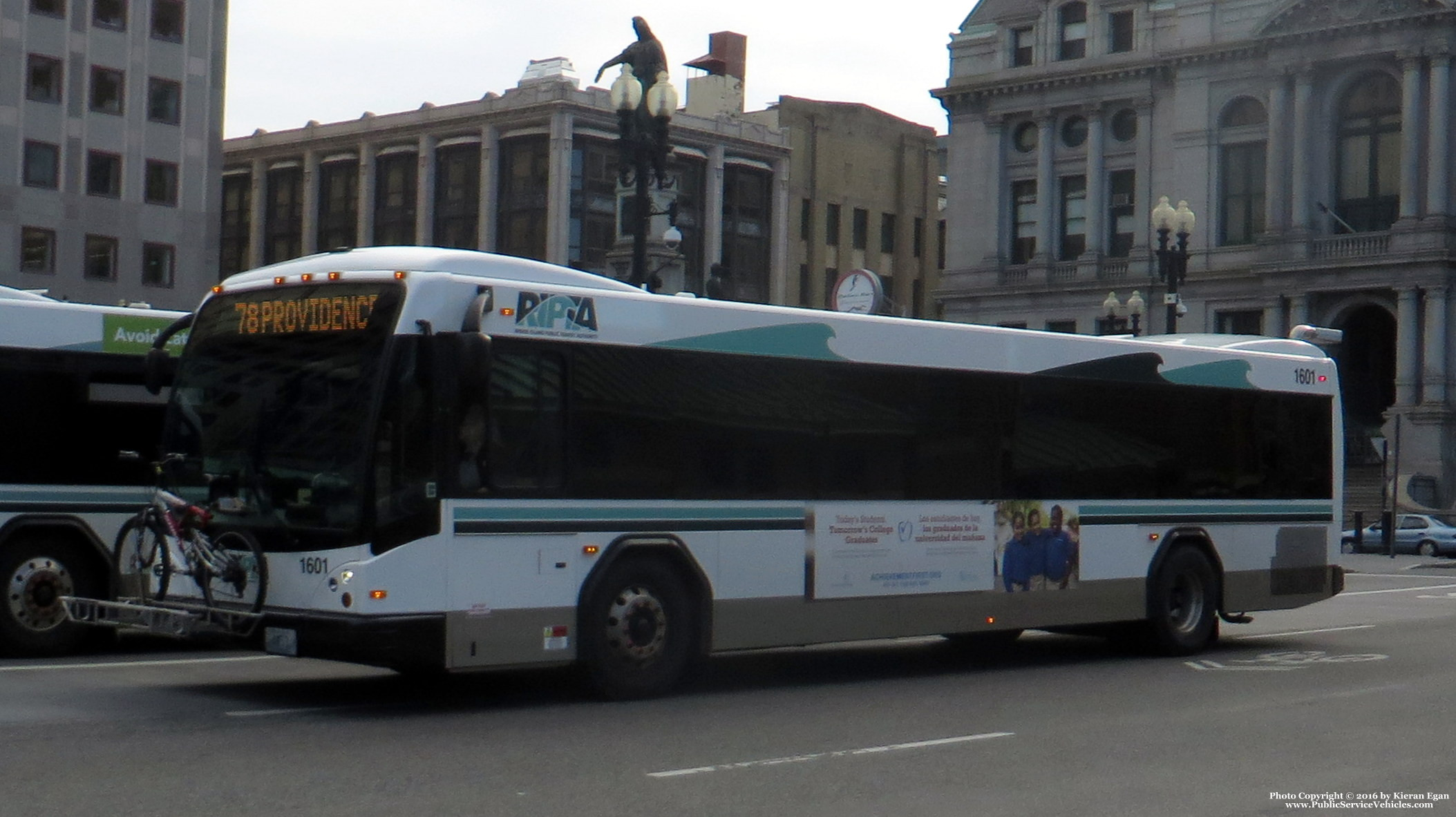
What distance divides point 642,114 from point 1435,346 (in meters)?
43.7

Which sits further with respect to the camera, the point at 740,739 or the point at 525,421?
the point at 525,421

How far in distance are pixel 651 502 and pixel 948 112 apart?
201 feet

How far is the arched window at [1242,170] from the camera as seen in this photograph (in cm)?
6344

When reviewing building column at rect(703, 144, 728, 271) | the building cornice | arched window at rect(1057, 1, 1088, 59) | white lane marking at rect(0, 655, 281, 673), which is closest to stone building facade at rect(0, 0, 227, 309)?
building column at rect(703, 144, 728, 271)

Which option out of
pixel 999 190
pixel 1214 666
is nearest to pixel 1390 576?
pixel 1214 666

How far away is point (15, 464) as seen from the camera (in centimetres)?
1443

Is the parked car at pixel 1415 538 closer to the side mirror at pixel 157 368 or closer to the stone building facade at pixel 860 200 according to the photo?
the stone building facade at pixel 860 200

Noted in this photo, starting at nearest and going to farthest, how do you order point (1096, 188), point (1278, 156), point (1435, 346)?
point (1435, 346)
point (1278, 156)
point (1096, 188)

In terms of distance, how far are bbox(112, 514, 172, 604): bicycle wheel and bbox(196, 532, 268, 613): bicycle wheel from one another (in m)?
0.44

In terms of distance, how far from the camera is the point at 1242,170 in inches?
2517

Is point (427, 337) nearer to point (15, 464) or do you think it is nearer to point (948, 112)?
point (15, 464)

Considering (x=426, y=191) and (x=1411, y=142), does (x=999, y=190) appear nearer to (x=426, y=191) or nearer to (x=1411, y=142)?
(x=1411, y=142)

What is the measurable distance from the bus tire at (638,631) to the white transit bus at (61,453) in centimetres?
453

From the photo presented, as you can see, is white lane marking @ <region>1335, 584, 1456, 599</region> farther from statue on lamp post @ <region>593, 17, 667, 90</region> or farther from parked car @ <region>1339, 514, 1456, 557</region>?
parked car @ <region>1339, 514, 1456, 557</region>
